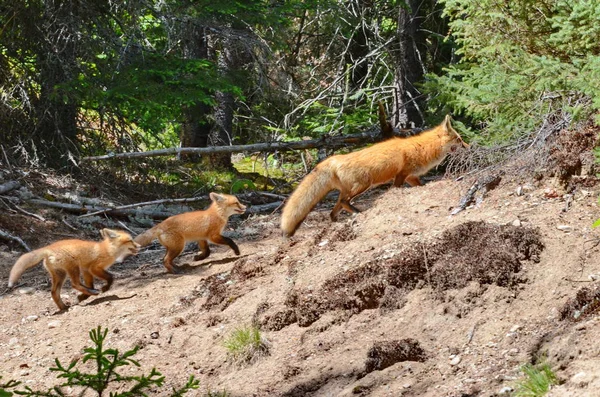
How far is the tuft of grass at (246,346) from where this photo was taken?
6.67 meters

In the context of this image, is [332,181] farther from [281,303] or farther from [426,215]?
[281,303]

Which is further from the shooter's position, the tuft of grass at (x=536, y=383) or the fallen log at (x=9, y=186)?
the fallen log at (x=9, y=186)

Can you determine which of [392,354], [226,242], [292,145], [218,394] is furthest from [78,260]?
[292,145]

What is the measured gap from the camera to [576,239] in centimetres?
647

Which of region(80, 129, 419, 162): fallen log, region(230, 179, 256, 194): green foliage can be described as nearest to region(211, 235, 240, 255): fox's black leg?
region(80, 129, 419, 162): fallen log

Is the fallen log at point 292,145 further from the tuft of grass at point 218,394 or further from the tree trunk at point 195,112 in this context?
the tuft of grass at point 218,394

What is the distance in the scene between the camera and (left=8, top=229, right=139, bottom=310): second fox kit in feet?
28.3

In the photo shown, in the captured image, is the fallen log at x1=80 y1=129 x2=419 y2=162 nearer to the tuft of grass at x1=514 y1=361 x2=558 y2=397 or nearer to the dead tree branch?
the dead tree branch

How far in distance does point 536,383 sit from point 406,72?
1011 centimetres

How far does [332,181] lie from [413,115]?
17.0 feet

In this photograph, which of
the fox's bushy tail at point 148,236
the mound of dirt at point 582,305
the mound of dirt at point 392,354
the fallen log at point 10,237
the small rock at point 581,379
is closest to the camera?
the small rock at point 581,379

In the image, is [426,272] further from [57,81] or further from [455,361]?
[57,81]

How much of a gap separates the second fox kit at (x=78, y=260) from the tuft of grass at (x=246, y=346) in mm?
2768

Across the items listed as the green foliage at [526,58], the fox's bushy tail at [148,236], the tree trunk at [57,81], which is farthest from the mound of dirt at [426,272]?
the tree trunk at [57,81]
